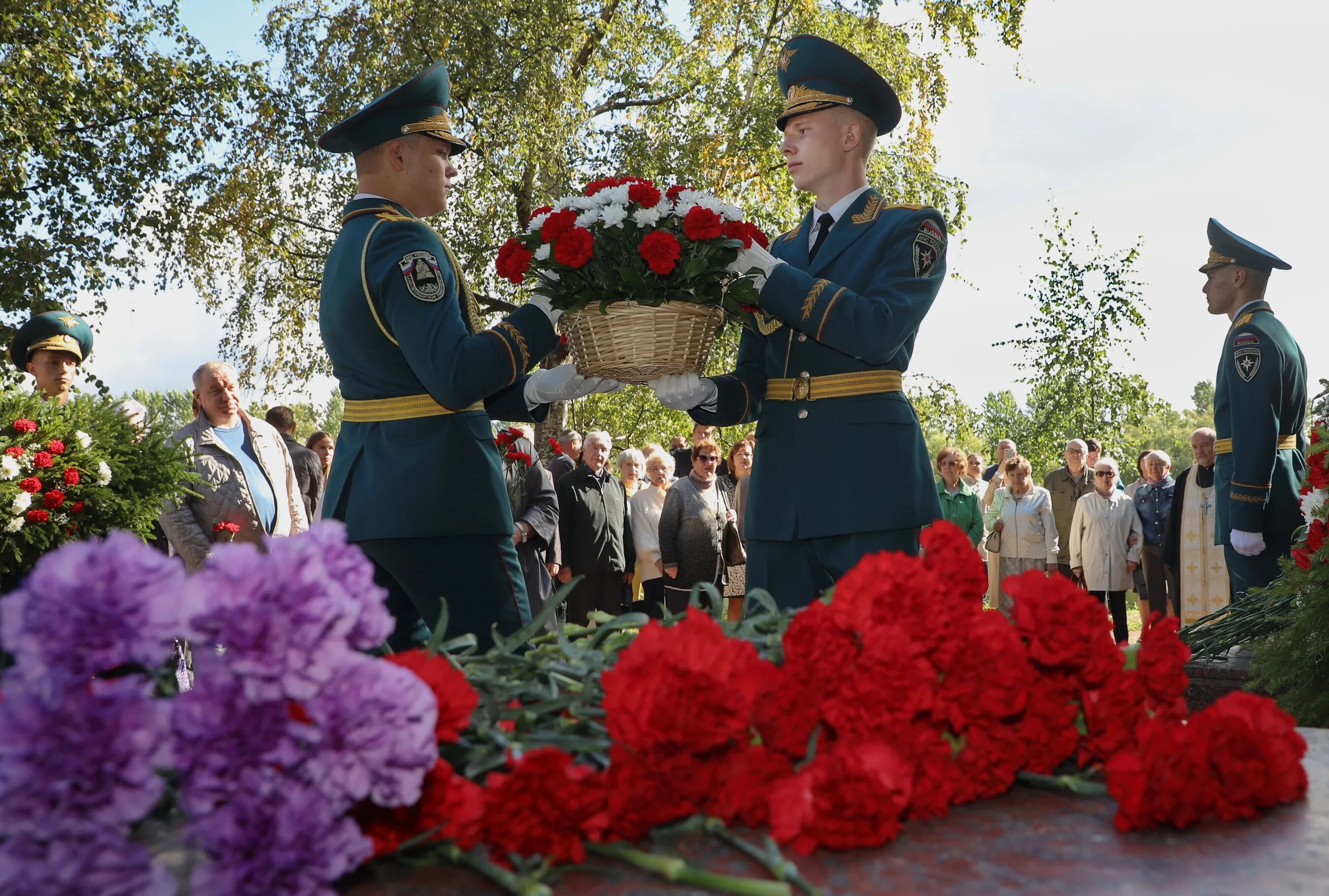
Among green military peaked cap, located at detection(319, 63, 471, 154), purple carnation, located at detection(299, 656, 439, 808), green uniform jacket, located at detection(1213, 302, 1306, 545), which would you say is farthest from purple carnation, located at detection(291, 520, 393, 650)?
green uniform jacket, located at detection(1213, 302, 1306, 545)

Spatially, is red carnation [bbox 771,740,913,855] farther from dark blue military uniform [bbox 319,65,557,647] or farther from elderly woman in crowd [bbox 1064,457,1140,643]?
elderly woman in crowd [bbox 1064,457,1140,643]

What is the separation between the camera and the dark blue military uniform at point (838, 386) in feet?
10.4

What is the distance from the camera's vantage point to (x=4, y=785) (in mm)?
848

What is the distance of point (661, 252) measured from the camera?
287 cm

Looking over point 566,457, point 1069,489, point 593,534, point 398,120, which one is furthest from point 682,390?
point 1069,489

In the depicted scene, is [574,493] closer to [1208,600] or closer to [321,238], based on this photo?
[1208,600]

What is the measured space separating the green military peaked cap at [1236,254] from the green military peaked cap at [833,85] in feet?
10.8

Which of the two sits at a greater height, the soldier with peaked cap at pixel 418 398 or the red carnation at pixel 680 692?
the soldier with peaked cap at pixel 418 398

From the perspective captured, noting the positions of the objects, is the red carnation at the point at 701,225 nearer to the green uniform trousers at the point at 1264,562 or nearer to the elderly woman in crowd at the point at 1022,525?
the green uniform trousers at the point at 1264,562

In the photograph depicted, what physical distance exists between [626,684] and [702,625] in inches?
3.9

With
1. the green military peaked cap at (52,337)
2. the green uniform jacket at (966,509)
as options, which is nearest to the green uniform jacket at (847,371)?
the green military peaked cap at (52,337)

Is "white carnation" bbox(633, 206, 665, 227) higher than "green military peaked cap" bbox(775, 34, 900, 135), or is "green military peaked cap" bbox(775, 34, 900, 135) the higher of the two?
"green military peaked cap" bbox(775, 34, 900, 135)

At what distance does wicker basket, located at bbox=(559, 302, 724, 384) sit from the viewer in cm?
295

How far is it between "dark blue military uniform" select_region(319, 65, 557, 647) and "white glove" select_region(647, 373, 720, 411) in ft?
1.14
